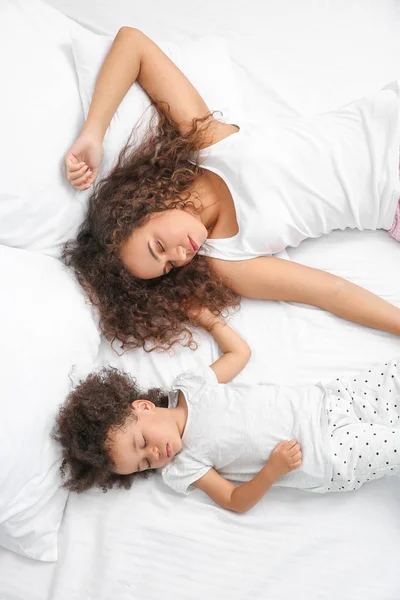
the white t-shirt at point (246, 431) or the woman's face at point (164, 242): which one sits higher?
the woman's face at point (164, 242)

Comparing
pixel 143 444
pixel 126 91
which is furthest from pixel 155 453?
pixel 126 91

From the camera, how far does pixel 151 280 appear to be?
155 centimetres

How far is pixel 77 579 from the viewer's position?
1.32 meters

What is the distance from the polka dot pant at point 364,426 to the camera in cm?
131

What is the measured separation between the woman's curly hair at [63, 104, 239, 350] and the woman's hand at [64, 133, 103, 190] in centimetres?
6

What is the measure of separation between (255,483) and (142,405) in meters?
0.30

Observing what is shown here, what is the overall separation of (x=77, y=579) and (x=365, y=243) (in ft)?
3.45

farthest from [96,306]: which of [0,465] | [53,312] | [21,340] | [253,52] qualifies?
[253,52]

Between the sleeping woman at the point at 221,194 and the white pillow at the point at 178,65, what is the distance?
0.03 m

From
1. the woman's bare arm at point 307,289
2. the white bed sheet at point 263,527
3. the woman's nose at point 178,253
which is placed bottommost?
the white bed sheet at point 263,527

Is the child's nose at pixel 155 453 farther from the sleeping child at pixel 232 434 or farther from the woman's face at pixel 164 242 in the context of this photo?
the woman's face at pixel 164 242

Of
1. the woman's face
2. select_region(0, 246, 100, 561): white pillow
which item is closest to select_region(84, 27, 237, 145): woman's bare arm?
the woman's face

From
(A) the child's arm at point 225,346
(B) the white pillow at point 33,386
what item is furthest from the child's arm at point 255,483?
(B) the white pillow at point 33,386

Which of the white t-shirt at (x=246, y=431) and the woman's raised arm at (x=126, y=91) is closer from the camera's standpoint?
the white t-shirt at (x=246, y=431)
